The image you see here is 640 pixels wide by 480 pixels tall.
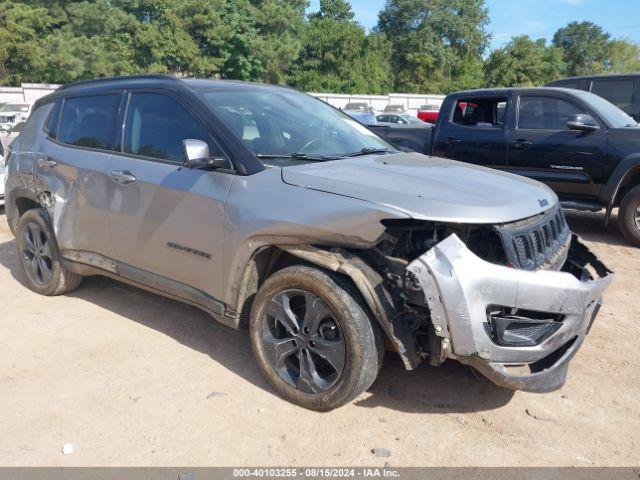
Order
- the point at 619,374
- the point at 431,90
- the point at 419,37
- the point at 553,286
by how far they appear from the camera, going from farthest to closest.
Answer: the point at 419,37, the point at 431,90, the point at 619,374, the point at 553,286

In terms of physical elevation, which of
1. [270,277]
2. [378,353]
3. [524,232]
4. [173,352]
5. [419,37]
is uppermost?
[419,37]

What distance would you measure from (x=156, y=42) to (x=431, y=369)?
41.6 metres

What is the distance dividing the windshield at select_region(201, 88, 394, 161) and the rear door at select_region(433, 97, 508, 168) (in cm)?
350

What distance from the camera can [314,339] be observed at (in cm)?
325

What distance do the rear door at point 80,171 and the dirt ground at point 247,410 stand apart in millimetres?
708

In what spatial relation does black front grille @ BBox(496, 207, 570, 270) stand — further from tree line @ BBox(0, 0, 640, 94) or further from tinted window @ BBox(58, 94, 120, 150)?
tree line @ BBox(0, 0, 640, 94)

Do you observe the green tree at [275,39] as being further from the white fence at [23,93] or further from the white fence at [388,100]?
the white fence at [23,93]

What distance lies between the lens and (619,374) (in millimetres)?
3746

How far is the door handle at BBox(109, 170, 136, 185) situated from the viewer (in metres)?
4.04

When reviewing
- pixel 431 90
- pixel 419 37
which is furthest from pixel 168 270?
pixel 419 37

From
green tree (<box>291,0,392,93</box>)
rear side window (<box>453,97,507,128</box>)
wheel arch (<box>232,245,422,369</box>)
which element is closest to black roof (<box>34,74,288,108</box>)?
wheel arch (<box>232,245,422,369</box>)

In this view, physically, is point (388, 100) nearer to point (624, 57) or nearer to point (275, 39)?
point (275, 39)

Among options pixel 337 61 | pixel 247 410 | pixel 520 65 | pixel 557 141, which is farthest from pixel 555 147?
pixel 520 65

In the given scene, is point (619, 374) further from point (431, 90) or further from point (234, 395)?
point (431, 90)
